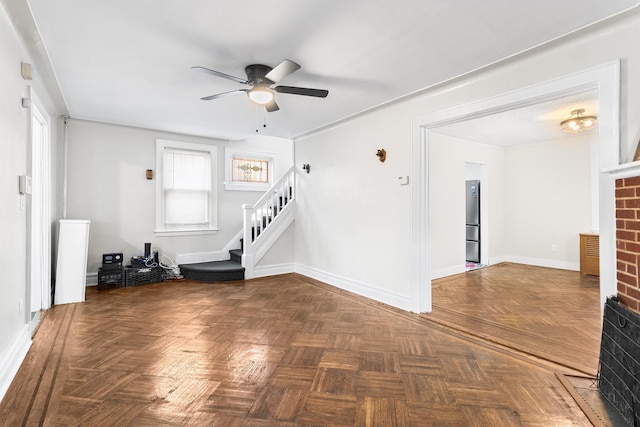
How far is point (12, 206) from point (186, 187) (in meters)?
3.44

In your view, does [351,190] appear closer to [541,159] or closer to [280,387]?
[280,387]

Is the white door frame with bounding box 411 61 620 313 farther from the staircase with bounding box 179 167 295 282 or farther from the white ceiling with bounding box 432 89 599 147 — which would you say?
the staircase with bounding box 179 167 295 282

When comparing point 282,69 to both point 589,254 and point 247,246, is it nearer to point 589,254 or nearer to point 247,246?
point 247,246

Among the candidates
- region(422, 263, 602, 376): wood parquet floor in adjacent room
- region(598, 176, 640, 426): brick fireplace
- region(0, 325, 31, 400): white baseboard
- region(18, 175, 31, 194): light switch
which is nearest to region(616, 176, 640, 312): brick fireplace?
region(598, 176, 640, 426): brick fireplace

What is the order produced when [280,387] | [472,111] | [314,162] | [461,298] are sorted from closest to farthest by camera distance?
[280,387]
[472,111]
[461,298]
[314,162]

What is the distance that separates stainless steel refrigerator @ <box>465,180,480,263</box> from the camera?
6504 mm

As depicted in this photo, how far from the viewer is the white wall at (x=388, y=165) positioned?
2221 millimetres

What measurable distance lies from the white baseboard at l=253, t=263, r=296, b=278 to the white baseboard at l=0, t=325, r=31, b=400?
10.2 feet

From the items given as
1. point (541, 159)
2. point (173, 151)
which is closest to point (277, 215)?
point (173, 151)

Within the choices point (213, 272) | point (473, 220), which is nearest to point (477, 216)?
point (473, 220)

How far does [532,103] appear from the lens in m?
2.72

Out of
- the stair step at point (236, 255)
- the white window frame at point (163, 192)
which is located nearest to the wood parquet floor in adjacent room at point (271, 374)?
the stair step at point (236, 255)

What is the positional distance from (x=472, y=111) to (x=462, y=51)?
66 cm

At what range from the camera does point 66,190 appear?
4.71 metres
